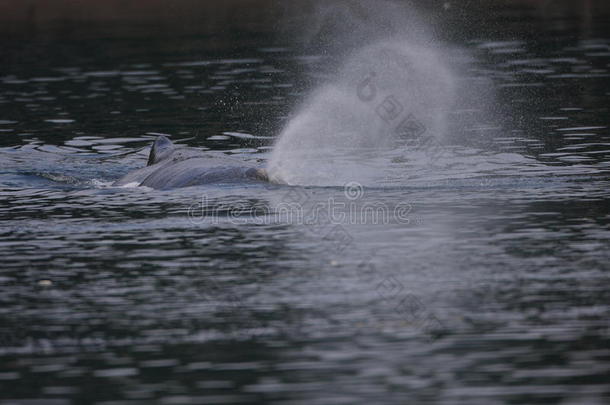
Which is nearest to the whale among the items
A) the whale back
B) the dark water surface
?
the whale back

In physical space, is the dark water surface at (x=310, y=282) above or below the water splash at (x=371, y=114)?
below

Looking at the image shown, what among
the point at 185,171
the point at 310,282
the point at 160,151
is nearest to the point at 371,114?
the point at 160,151

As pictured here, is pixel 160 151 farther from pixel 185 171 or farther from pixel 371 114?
pixel 371 114

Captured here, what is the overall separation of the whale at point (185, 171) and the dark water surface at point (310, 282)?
1.61ft

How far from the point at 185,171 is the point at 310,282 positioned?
6.74 m

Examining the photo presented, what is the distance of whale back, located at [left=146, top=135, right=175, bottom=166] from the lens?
66.9 feet

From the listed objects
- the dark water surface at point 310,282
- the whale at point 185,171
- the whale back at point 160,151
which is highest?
the whale back at point 160,151

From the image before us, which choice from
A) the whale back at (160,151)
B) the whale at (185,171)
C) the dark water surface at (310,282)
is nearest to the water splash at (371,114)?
the whale at (185,171)

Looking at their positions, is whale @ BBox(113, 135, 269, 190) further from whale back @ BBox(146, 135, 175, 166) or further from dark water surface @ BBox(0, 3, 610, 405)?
dark water surface @ BBox(0, 3, 610, 405)

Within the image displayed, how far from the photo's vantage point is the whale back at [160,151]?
20406 millimetres

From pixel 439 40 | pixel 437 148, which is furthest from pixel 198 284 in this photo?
pixel 439 40

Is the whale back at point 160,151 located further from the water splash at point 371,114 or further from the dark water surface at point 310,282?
the water splash at point 371,114

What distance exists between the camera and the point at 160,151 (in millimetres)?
20547

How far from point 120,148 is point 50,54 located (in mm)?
17099
